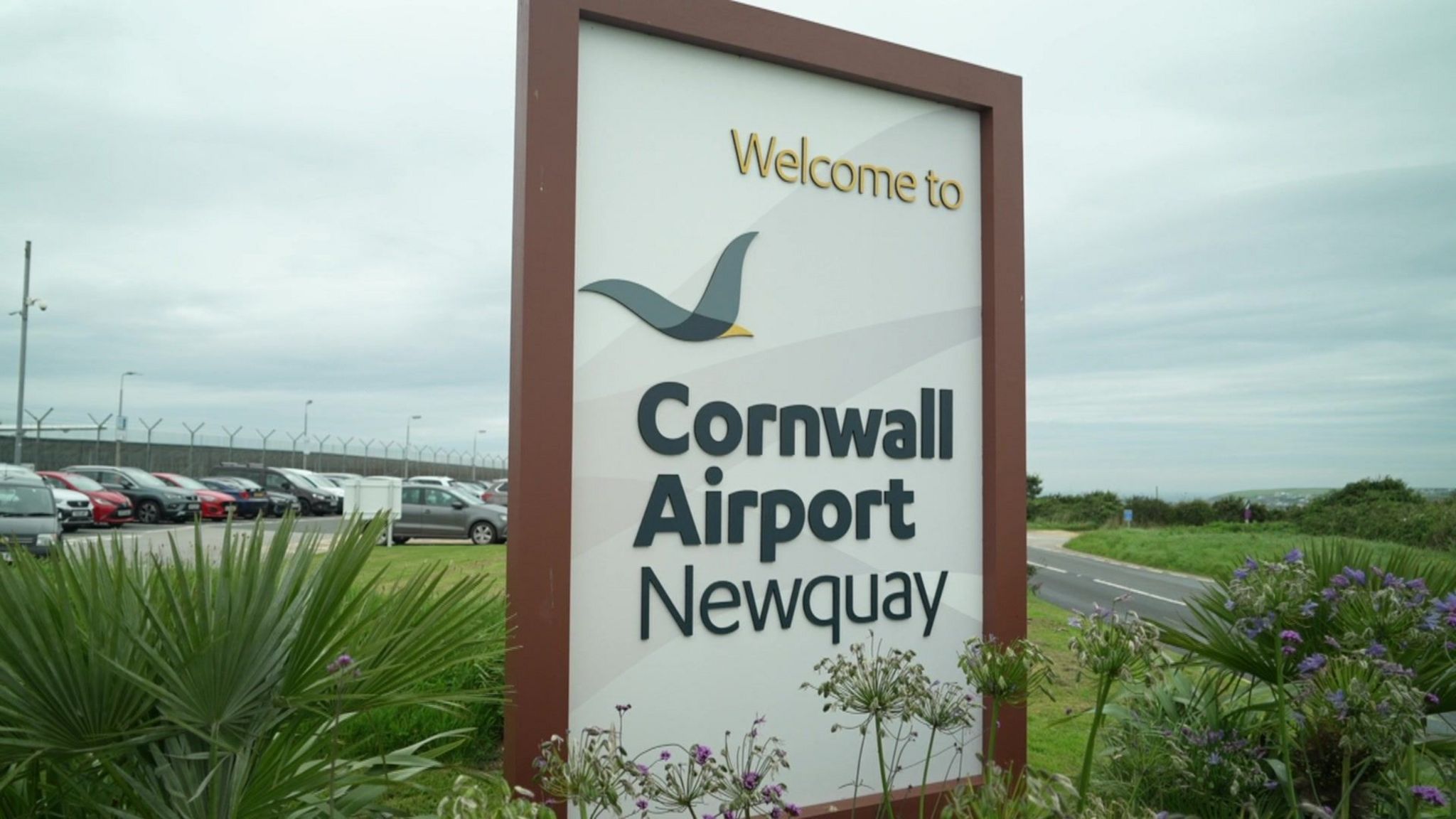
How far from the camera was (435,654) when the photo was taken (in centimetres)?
243

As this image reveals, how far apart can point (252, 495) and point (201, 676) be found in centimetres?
3389

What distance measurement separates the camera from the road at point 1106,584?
1395 cm

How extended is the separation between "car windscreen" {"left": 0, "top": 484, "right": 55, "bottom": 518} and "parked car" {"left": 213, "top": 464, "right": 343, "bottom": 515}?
15955 mm

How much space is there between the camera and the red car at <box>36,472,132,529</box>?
2470 cm

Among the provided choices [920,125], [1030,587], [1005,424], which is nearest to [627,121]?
[920,125]

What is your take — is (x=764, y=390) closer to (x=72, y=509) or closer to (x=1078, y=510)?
(x=72, y=509)

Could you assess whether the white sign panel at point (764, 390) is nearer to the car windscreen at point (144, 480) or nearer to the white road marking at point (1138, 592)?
the white road marking at point (1138, 592)

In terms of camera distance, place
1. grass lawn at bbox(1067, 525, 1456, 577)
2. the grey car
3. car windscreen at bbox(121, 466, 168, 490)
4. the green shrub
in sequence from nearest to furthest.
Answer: grass lawn at bbox(1067, 525, 1456, 577) → the grey car → car windscreen at bbox(121, 466, 168, 490) → the green shrub

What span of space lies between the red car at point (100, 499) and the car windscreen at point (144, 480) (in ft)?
5.95

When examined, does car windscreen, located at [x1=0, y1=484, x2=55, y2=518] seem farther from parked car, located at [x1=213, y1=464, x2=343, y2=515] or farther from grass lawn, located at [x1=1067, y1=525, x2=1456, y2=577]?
grass lawn, located at [x1=1067, y1=525, x2=1456, y2=577]

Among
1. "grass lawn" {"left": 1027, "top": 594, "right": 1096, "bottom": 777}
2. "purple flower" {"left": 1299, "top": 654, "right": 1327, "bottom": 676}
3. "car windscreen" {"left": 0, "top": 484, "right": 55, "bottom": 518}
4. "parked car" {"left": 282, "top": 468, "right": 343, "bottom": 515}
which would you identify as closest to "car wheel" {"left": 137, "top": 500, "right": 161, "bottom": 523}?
"parked car" {"left": 282, "top": 468, "right": 343, "bottom": 515}

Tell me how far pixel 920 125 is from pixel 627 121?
1.52 meters

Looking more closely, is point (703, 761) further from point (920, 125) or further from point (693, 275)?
point (920, 125)

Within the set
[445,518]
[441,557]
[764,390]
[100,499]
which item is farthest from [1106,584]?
[100,499]
